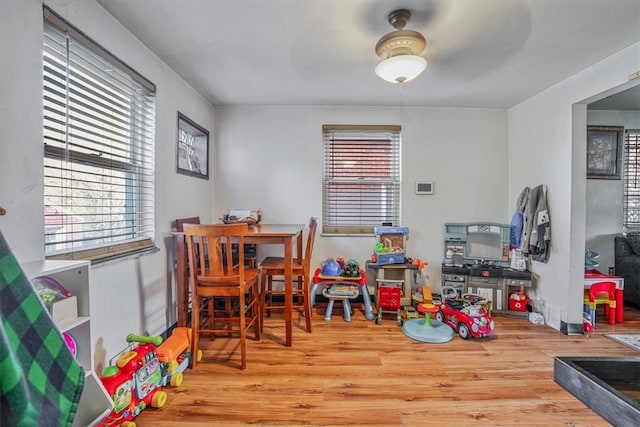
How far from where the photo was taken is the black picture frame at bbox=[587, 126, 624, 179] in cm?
318

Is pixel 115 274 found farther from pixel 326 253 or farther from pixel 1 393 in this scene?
pixel 326 253

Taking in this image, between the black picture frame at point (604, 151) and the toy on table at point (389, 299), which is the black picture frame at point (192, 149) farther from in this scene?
the black picture frame at point (604, 151)

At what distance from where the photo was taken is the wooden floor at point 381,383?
149 centimetres

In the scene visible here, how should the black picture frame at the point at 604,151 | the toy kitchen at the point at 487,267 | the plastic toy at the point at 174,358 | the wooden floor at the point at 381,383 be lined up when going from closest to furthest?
the wooden floor at the point at 381,383
the plastic toy at the point at 174,358
the toy kitchen at the point at 487,267
the black picture frame at the point at 604,151

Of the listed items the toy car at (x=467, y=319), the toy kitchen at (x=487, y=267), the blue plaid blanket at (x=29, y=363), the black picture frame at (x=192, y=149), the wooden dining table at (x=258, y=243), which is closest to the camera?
the blue plaid blanket at (x=29, y=363)

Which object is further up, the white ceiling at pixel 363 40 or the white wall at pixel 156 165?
the white ceiling at pixel 363 40

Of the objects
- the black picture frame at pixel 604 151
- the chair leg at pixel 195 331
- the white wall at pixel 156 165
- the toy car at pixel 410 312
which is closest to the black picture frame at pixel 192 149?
the white wall at pixel 156 165

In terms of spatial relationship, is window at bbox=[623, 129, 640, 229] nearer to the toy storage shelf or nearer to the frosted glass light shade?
the toy storage shelf

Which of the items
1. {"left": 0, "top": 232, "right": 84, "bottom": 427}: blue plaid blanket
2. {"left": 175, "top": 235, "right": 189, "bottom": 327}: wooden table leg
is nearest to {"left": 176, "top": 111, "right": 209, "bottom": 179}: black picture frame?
{"left": 175, "top": 235, "right": 189, "bottom": 327}: wooden table leg

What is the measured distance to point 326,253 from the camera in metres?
3.23

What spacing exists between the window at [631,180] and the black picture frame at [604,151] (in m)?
0.15

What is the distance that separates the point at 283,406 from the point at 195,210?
6.49ft

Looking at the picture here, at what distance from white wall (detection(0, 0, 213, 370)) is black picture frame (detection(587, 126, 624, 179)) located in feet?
14.8

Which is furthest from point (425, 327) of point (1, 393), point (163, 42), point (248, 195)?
point (163, 42)
